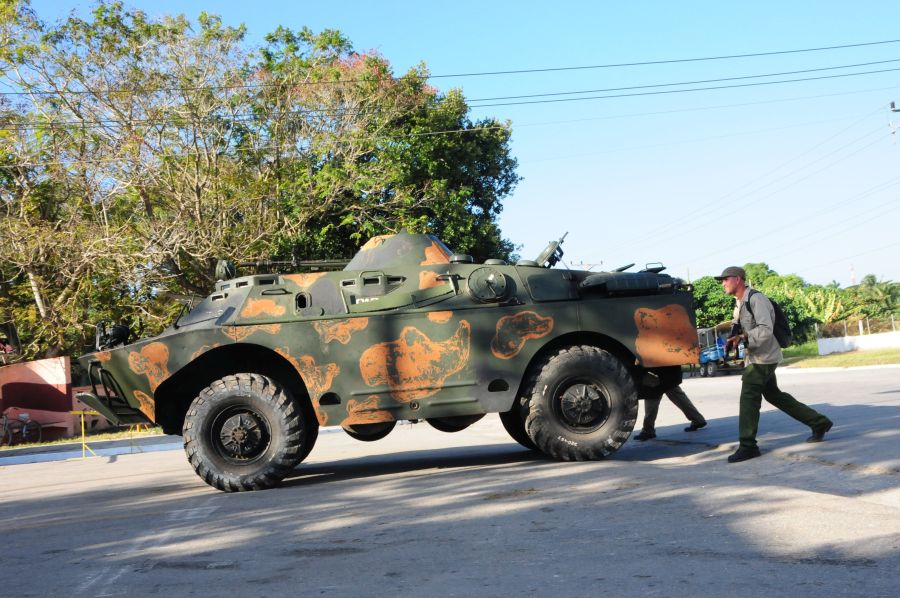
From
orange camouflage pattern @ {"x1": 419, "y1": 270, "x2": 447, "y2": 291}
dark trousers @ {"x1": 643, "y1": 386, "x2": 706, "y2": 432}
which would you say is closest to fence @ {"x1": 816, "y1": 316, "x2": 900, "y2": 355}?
dark trousers @ {"x1": 643, "y1": 386, "x2": 706, "y2": 432}

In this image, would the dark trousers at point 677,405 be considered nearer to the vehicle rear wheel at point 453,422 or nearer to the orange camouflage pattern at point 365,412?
the vehicle rear wheel at point 453,422

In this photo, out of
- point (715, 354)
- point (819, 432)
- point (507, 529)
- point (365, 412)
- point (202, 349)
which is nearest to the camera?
point (507, 529)

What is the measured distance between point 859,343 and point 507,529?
5006cm

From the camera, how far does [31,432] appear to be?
25.7m

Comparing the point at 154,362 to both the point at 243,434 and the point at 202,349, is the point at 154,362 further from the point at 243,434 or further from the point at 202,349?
the point at 243,434

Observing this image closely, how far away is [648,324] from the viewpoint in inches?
379

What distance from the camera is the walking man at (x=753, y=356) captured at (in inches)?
357

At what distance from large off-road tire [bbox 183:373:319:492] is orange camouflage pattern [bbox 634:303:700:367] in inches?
131

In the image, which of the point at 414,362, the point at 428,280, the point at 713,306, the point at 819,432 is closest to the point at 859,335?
the point at 713,306

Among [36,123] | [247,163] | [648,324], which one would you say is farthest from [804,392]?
[36,123]

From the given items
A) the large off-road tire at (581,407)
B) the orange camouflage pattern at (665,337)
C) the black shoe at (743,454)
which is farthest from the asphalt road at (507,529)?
the orange camouflage pattern at (665,337)

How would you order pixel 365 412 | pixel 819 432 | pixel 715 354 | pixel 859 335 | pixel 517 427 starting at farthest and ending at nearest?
pixel 859 335, pixel 715 354, pixel 517 427, pixel 819 432, pixel 365 412

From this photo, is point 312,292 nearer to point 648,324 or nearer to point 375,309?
point 375,309

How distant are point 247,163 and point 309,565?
74.1ft
